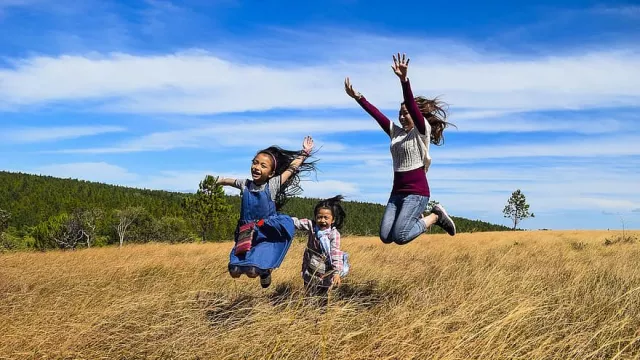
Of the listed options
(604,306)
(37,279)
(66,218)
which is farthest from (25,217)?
(604,306)

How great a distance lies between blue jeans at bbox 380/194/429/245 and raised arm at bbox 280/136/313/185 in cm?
115

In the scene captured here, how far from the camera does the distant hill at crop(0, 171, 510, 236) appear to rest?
96500mm

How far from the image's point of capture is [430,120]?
591 centimetres

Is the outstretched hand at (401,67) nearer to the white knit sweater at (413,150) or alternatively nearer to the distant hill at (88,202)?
the white knit sweater at (413,150)

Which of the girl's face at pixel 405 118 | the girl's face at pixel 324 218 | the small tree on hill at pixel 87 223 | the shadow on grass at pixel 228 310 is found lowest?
the small tree on hill at pixel 87 223

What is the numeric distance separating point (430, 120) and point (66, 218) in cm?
6902

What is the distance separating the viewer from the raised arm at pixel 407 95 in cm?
513

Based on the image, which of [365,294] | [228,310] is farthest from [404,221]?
[228,310]

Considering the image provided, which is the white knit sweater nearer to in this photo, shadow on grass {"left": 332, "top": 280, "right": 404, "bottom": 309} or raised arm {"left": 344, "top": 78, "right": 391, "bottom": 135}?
raised arm {"left": 344, "top": 78, "right": 391, "bottom": 135}

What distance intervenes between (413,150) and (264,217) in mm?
1757

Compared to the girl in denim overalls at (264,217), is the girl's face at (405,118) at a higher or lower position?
higher

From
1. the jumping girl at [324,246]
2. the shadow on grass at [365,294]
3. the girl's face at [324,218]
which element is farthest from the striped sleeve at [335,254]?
the shadow on grass at [365,294]

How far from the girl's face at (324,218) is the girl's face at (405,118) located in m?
1.27

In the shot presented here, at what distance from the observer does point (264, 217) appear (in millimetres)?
5562
